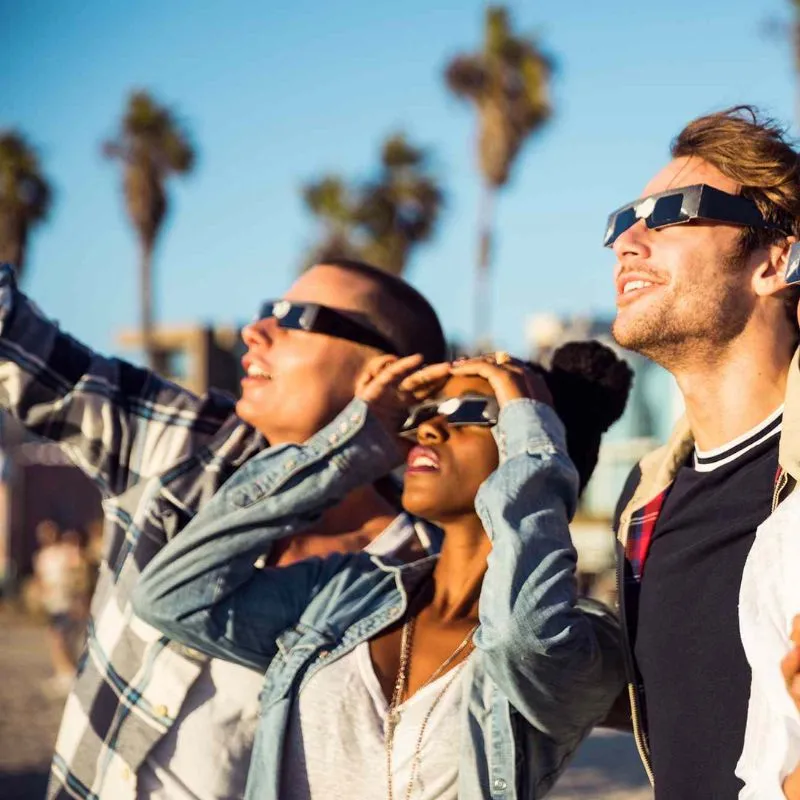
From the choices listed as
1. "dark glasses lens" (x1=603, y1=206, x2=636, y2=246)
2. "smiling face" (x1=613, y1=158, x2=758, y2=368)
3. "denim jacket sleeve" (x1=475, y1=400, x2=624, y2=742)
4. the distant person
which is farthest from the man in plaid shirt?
the distant person

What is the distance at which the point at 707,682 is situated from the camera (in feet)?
9.07

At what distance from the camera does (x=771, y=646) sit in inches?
79.0

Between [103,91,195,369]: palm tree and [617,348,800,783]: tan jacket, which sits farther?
[103,91,195,369]: palm tree

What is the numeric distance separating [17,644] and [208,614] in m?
18.1

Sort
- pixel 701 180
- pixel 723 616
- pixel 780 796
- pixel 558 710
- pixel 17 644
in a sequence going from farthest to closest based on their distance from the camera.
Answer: pixel 17 644, pixel 701 180, pixel 558 710, pixel 723 616, pixel 780 796

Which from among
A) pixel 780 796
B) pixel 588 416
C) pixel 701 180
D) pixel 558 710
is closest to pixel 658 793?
pixel 558 710

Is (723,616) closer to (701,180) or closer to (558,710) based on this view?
(558,710)

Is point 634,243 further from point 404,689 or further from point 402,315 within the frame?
point 404,689

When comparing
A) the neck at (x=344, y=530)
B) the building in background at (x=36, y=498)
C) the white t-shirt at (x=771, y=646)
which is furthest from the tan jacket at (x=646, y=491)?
the building in background at (x=36, y=498)

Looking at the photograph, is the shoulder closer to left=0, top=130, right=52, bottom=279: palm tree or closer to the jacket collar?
the jacket collar

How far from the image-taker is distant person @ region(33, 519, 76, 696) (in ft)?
47.1

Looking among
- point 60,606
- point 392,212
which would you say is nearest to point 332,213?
point 392,212

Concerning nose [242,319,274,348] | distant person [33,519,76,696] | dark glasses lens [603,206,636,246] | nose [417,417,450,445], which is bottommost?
distant person [33,519,76,696]

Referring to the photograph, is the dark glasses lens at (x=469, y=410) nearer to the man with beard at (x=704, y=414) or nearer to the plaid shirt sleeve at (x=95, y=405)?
the man with beard at (x=704, y=414)
